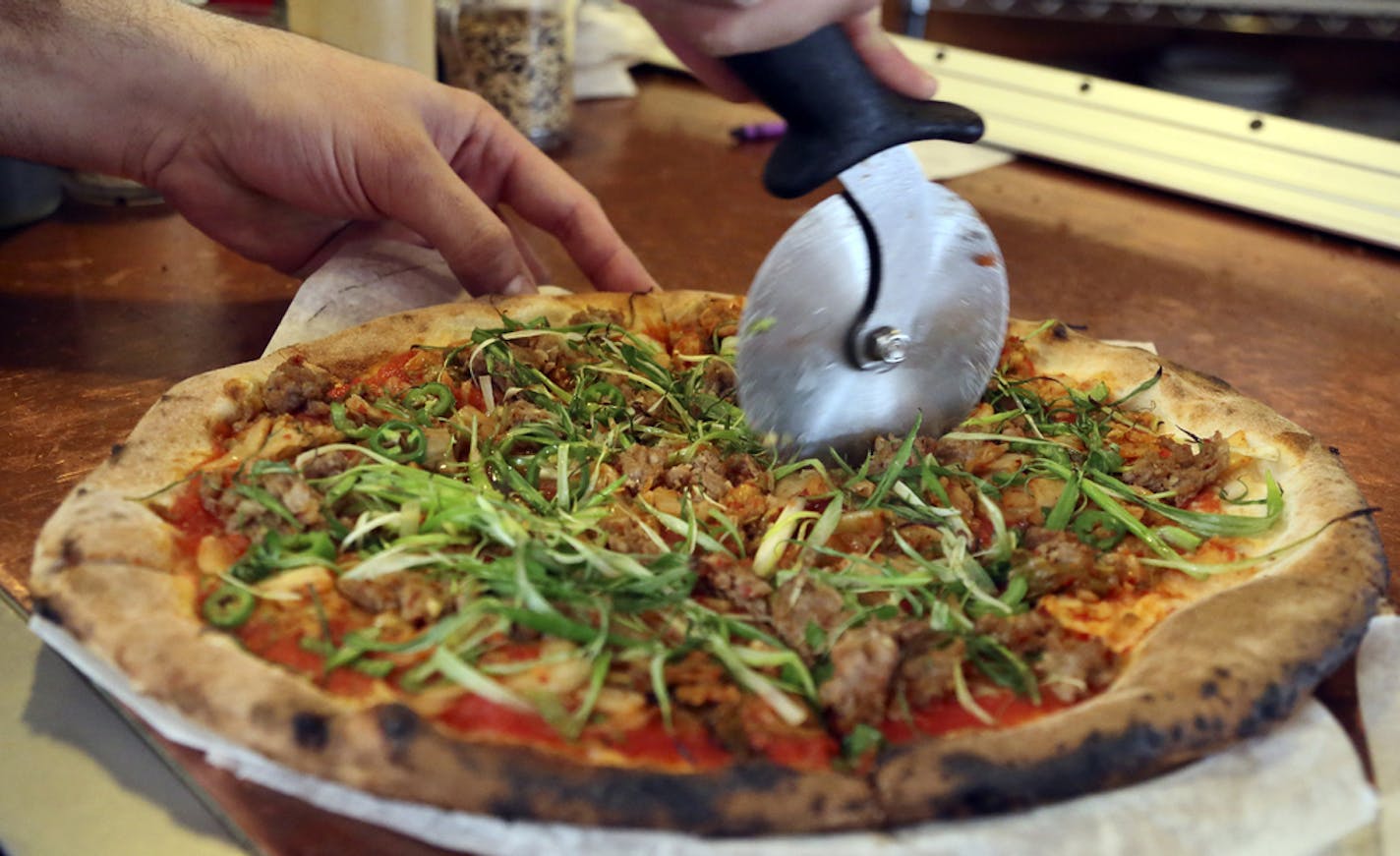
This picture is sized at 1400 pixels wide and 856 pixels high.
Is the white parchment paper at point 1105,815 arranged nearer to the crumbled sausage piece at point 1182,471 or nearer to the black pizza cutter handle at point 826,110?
the crumbled sausage piece at point 1182,471

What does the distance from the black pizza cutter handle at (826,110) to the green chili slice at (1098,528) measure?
72cm

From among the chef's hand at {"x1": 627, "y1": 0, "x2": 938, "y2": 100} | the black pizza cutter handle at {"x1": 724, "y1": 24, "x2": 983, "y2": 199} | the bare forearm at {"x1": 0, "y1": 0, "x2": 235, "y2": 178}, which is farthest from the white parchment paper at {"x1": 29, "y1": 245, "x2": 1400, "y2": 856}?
the bare forearm at {"x1": 0, "y1": 0, "x2": 235, "y2": 178}

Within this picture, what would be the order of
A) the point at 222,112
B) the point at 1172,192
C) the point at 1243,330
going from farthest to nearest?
the point at 1172,192 < the point at 1243,330 < the point at 222,112

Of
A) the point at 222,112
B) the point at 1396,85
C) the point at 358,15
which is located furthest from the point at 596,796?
the point at 1396,85

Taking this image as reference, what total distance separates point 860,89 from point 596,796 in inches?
47.2

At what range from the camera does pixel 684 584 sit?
1.81 meters

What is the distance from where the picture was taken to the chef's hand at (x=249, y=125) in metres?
2.67

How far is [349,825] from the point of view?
1.51 m

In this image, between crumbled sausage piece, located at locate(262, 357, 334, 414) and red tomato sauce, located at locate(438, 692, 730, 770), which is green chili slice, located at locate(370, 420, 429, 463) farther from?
red tomato sauce, located at locate(438, 692, 730, 770)

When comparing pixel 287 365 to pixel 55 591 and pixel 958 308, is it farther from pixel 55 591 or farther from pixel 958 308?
pixel 958 308

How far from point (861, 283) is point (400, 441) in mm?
895

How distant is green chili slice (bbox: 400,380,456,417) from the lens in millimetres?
2311

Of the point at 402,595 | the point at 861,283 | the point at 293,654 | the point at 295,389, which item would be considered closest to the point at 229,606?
the point at 293,654

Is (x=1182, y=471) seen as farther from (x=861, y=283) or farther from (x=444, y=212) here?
(x=444, y=212)
